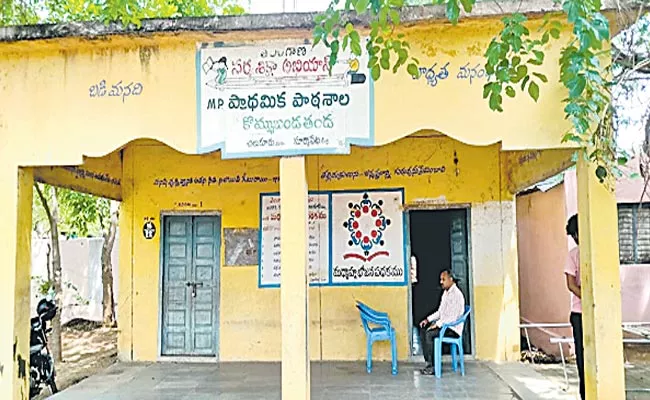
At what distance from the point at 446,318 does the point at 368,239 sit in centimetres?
153

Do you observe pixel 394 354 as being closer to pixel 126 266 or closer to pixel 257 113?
pixel 257 113

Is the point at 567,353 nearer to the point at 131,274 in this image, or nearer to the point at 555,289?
the point at 555,289

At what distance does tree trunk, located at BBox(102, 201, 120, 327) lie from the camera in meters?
10.6

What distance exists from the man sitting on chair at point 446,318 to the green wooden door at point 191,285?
8.84 ft

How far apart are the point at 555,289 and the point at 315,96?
497cm

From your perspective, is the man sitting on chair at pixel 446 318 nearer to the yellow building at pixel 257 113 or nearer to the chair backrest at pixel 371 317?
the chair backrest at pixel 371 317

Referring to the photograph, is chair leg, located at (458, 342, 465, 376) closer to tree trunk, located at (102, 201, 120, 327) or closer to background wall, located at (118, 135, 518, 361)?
background wall, located at (118, 135, 518, 361)

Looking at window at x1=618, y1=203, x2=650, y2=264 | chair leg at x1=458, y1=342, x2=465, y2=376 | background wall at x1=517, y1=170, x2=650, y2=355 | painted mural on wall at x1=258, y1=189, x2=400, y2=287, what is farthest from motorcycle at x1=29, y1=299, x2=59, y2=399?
window at x1=618, y1=203, x2=650, y2=264

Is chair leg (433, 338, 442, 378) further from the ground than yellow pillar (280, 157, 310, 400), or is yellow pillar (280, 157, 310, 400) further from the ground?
yellow pillar (280, 157, 310, 400)

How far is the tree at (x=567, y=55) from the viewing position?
334 centimetres

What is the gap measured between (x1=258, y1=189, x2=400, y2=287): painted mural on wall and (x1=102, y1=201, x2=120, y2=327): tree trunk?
395 cm

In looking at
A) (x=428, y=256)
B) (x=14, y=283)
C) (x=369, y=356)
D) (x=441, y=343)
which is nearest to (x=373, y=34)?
(x=14, y=283)

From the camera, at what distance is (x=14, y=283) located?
16.0ft

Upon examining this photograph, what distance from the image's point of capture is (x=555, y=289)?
804 centimetres
